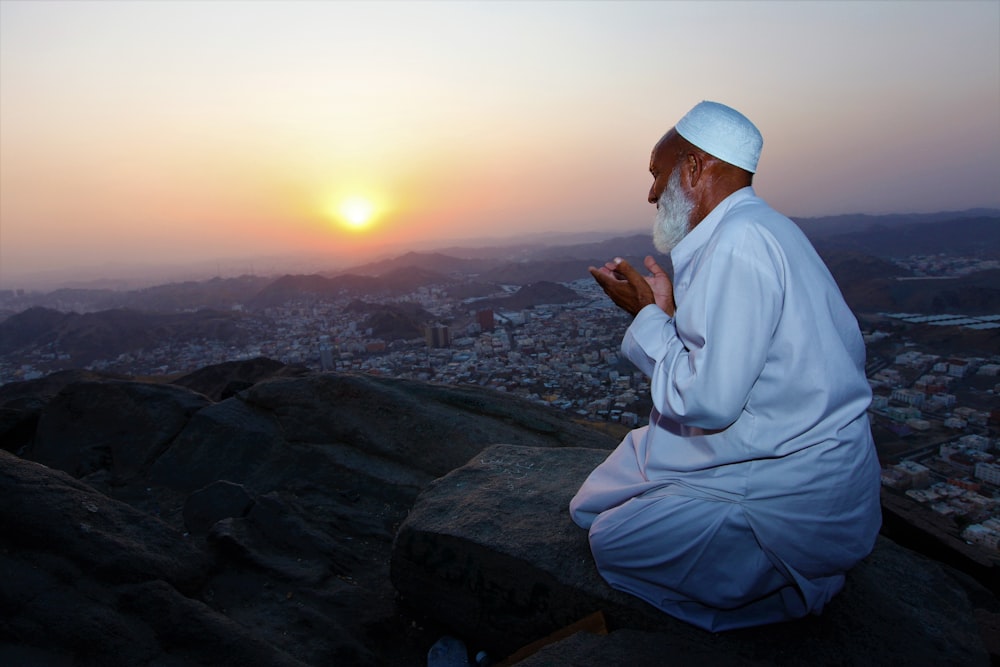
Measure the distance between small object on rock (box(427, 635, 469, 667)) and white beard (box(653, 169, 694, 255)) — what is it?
98.8 inches

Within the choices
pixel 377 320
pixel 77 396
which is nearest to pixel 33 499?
pixel 77 396

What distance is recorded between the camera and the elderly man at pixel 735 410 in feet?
5.71

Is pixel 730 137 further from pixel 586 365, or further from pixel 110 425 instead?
pixel 586 365

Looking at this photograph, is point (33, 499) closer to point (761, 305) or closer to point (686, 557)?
point (686, 557)

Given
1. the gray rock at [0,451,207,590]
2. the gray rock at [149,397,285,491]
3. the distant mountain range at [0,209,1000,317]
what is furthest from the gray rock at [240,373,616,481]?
the distant mountain range at [0,209,1000,317]

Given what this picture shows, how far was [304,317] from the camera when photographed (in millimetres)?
41969

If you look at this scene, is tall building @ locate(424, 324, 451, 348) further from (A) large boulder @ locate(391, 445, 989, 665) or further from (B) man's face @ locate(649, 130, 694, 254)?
(B) man's face @ locate(649, 130, 694, 254)

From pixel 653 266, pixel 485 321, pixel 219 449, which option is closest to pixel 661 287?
pixel 653 266

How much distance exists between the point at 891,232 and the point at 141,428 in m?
66.7

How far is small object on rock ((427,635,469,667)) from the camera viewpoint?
2863mm

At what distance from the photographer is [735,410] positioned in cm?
172

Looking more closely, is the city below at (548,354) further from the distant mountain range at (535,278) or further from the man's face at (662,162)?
the man's face at (662,162)

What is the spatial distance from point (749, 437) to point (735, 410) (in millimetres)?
235

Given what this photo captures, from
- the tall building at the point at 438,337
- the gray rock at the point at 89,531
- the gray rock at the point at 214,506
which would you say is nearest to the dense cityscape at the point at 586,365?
the tall building at the point at 438,337
